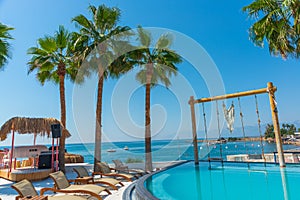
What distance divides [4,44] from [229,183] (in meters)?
10.6

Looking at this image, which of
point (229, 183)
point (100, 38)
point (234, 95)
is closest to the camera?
point (229, 183)

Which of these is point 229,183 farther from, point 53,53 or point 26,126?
point 53,53

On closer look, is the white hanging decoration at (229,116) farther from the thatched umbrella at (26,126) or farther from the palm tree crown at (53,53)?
the thatched umbrella at (26,126)

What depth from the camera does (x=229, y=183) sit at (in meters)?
7.76

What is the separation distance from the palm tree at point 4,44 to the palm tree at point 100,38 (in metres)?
3.21

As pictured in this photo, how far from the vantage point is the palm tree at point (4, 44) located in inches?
342

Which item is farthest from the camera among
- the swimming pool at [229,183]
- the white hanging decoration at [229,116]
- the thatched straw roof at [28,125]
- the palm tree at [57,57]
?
the white hanging decoration at [229,116]

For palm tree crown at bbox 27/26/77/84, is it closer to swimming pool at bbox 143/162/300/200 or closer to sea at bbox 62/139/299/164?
sea at bbox 62/139/299/164

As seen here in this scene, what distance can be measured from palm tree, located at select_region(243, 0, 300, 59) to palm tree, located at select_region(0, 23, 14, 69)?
10.4 metres

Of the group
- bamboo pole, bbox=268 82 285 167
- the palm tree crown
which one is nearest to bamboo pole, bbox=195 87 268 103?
bamboo pole, bbox=268 82 285 167

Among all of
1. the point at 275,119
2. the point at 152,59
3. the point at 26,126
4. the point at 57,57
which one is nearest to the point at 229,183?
the point at 275,119

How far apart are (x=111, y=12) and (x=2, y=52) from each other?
5629 millimetres

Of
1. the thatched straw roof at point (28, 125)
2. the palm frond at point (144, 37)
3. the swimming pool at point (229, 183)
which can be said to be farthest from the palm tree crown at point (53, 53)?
the swimming pool at point (229, 183)

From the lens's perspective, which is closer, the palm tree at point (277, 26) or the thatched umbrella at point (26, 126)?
the palm tree at point (277, 26)
